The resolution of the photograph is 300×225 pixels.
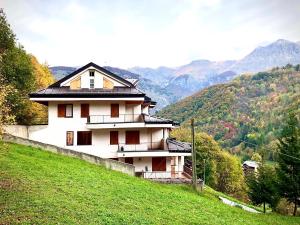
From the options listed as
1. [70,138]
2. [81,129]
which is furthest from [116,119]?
[70,138]

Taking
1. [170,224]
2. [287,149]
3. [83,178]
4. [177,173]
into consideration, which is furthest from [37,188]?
[287,149]

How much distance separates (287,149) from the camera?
157ft

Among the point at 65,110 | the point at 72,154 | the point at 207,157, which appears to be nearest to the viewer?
the point at 72,154

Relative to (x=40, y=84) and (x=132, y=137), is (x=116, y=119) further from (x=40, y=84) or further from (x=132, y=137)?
(x=40, y=84)

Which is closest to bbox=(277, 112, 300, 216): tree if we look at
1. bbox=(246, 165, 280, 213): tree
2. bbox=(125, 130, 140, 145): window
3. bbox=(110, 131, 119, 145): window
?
bbox=(246, 165, 280, 213): tree

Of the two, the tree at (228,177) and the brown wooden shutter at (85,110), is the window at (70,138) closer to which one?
the brown wooden shutter at (85,110)

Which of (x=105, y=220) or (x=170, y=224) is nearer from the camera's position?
(x=105, y=220)

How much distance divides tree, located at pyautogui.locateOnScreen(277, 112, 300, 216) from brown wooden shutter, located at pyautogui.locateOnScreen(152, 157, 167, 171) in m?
14.1

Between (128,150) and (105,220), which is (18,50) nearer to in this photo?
(128,150)

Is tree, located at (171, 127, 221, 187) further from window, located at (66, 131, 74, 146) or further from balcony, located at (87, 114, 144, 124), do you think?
window, located at (66, 131, 74, 146)

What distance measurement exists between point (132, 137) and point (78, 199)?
21.7 metres

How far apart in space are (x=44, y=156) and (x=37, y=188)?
1185 cm

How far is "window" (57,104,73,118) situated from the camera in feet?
143

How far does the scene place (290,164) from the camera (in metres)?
46.7
